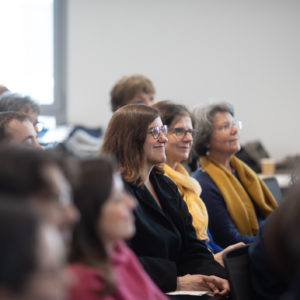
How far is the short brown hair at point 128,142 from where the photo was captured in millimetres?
2283

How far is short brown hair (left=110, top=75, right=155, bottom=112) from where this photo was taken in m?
3.70

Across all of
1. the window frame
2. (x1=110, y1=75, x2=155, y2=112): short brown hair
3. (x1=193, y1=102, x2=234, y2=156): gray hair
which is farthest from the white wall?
(x1=193, y1=102, x2=234, y2=156): gray hair

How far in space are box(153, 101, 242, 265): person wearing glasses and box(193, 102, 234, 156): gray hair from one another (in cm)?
33

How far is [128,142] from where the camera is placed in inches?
90.4

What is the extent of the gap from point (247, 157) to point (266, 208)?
1.53 meters

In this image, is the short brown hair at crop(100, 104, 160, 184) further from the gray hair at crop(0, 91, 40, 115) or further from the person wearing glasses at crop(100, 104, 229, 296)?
the gray hair at crop(0, 91, 40, 115)

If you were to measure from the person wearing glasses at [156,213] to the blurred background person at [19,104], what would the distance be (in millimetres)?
753

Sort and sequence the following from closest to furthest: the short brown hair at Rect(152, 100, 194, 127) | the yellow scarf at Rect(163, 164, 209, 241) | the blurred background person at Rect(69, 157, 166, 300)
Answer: the blurred background person at Rect(69, 157, 166, 300) → the yellow scarf at Rect(163, 164, 209, 241) → the short brown hair at Rect(152, 100, 194, 127)

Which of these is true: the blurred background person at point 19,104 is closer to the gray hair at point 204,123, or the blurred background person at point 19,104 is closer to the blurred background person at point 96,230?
the gray hair at point 204,123

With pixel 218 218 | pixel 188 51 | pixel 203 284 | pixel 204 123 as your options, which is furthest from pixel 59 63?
pixel 203 284

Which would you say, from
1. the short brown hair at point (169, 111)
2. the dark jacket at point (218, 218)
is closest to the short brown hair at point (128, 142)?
the short brown hair at point (169, 111)

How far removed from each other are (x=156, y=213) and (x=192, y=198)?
0.47 meters

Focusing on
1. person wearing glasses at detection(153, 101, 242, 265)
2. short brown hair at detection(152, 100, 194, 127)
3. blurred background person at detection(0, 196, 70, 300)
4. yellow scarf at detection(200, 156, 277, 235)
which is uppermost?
blurred background person at detection(0, 196, 70, 300)

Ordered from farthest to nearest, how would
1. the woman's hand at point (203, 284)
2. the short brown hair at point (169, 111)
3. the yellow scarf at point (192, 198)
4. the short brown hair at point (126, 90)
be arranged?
the short brown hair at point (126, 90)
the short brown hair at point (169, 111)
the yellow scarf at point (192, 198)
the woman's hand at point (203, 284)
